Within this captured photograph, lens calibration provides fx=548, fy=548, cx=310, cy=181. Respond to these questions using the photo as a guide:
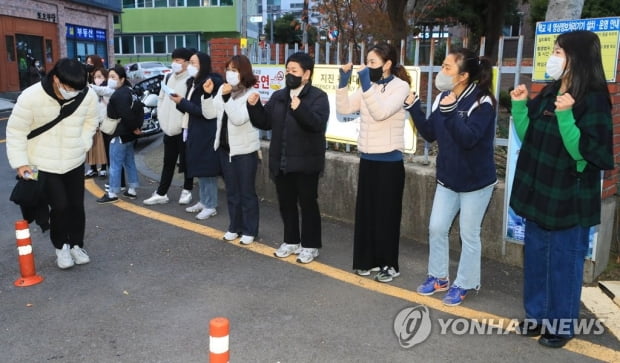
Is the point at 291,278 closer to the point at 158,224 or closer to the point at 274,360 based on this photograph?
the point at 274,360

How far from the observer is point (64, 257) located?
15.1 ft

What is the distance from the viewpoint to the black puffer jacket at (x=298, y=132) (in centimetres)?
441

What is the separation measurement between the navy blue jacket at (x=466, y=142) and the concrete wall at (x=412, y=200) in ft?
3.79

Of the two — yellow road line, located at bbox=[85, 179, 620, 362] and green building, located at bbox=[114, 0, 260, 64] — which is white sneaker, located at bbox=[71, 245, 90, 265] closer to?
yellow road line, located at bbox=[85, 179, 620, 362]

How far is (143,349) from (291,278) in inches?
56.5

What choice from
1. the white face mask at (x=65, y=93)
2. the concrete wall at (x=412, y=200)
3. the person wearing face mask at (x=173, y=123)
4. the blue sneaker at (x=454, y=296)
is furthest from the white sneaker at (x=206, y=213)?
the blue sneaker at (x=454, y=296)

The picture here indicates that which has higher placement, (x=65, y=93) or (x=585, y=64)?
(x=585, y=64)

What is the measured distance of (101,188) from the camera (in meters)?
7.47

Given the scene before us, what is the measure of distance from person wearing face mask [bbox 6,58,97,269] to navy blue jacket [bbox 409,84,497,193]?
280 cm

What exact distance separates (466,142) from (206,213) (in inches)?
135

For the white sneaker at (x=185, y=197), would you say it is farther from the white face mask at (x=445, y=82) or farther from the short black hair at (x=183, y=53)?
the white face mask at (x=445, y=82)

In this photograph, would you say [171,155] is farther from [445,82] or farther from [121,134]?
[445,82]

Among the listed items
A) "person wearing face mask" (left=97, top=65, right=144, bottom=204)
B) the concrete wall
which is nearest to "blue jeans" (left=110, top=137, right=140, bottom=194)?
"person wearing face mask" (left=97, top=65, right=144, bottom=204)

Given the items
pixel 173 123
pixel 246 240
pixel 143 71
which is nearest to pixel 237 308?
pixel 246 240
